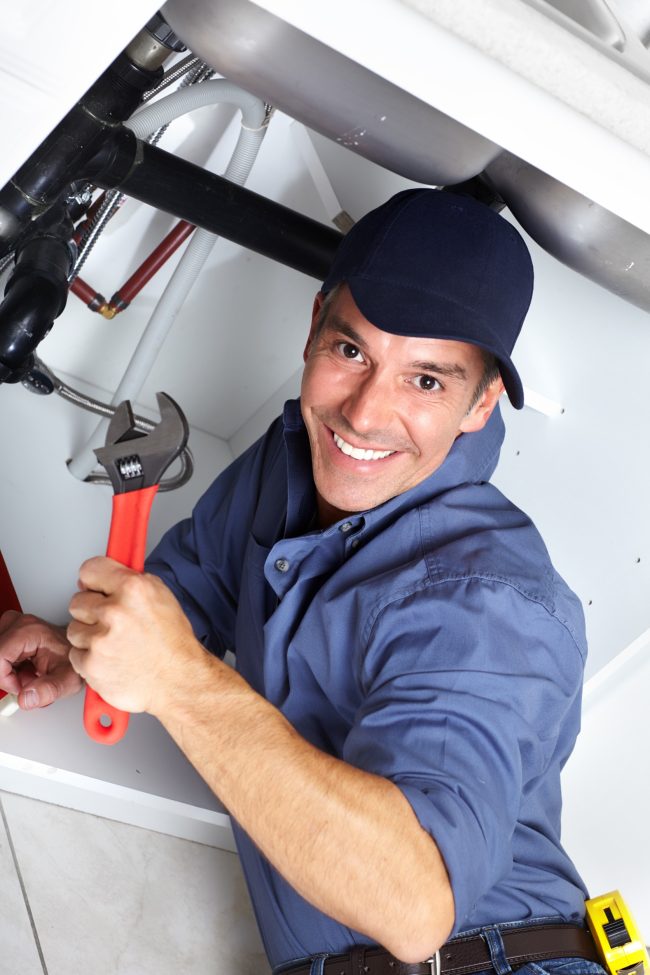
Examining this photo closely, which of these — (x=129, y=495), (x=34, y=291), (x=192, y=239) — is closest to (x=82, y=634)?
(x=129, y=495)

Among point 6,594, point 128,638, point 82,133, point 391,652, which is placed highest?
point 82,133

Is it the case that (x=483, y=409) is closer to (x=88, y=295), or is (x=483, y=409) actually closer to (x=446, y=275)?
(x=446, y=275)

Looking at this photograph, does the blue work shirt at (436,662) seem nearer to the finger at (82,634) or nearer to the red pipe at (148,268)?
the finger at (82,634)

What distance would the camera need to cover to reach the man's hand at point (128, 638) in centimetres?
79

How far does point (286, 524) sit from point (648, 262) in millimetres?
493

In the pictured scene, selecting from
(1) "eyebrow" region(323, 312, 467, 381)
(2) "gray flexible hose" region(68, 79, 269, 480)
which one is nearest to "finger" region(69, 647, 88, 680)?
(1) "eyebrow" region(323, 312, 467, 381)

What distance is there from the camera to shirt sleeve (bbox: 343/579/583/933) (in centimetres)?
80

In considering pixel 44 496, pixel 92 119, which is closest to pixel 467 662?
pixel 92 119

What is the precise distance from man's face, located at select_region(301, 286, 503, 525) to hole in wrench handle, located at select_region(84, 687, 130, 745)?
0.34m

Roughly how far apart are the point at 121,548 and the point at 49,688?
350 mm

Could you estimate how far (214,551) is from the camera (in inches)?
53.2

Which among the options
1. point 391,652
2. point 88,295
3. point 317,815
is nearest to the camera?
point 317,815

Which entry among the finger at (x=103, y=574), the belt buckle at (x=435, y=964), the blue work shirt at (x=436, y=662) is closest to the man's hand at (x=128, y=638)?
the finger at (x=103, y=574)

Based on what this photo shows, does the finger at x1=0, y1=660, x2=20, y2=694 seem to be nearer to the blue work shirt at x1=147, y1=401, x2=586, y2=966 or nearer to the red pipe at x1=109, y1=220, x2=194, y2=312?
the blue work shirt at x1=147, y1=401, x2=586, y2=966
